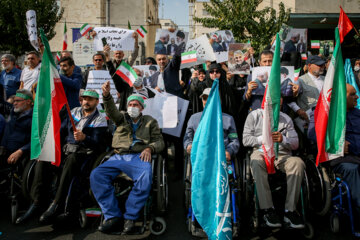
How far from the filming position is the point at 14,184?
4.03m

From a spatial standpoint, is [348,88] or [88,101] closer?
[348,88]

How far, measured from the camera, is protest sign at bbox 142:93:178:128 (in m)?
4.64

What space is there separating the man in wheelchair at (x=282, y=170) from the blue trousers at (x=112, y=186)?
1.23 metres

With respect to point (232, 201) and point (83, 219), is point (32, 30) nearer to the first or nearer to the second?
point (83, 219)

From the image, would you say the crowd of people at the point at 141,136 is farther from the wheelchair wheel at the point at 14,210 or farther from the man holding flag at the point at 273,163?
the wheelchair wheel at the point at 14,210

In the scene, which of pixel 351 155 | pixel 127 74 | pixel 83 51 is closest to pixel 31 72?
pixel 83 51

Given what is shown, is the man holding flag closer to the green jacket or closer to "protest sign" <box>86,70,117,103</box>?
the green jacket

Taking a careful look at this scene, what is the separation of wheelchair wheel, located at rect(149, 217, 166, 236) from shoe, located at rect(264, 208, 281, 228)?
1.12 metres

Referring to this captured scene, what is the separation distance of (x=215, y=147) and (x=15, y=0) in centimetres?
1669

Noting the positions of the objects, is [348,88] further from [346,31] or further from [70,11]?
[70,11]

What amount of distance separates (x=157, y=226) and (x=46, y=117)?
70.7 inches

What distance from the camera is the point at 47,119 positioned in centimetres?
365

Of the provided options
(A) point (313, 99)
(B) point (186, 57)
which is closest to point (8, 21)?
(B) point (186, 57)

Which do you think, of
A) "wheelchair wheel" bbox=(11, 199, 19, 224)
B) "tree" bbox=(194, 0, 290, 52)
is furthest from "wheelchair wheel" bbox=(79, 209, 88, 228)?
"tree" bbox=(194, 0, 290, 52)
